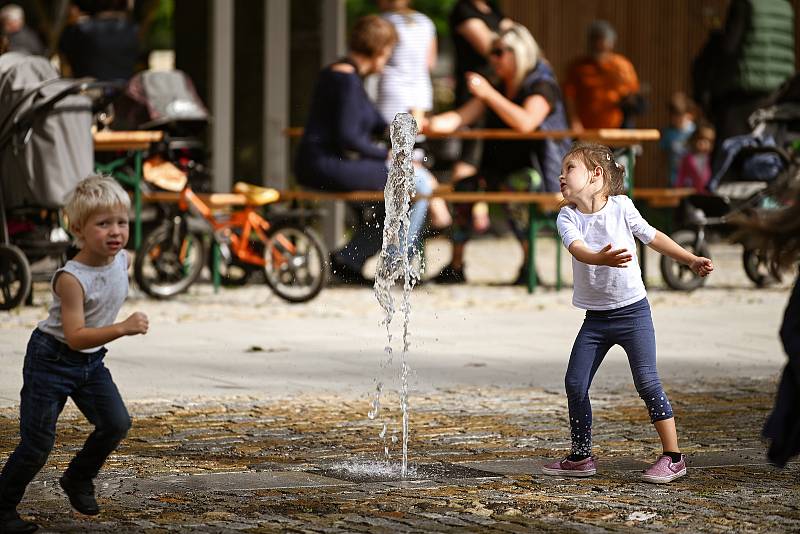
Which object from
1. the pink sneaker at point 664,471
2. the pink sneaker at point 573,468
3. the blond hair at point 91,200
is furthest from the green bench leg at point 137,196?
the blond hair at point 91,200

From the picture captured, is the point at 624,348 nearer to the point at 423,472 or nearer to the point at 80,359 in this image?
the point at 423,472

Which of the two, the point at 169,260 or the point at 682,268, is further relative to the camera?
the point at 682,268

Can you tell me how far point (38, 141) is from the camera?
439 inches

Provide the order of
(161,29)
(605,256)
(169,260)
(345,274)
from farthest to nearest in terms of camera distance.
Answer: (161,29), (345,274), (169,260), (605,256)

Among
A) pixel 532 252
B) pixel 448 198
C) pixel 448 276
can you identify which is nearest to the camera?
pixel 448 198

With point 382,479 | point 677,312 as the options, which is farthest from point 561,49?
point 382,479

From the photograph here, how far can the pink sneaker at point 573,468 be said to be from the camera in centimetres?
585

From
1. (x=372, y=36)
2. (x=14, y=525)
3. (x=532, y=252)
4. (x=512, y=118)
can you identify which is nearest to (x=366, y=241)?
(x=532, y=252)

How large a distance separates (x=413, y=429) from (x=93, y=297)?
85.1 inches

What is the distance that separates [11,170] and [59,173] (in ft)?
1.09

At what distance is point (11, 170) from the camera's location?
1124 cm

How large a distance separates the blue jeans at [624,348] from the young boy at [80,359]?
169 cm

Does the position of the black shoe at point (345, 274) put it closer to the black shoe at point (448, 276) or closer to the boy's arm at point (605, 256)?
the black shoe at point (448, 276)

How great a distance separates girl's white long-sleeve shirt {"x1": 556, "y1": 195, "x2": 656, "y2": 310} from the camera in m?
6.02
